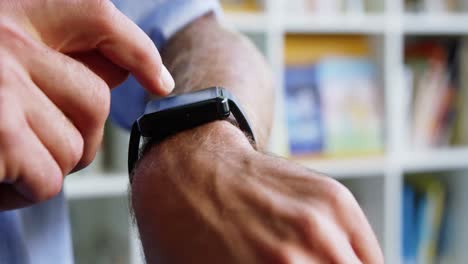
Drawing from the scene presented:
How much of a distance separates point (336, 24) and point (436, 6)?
1.49ft

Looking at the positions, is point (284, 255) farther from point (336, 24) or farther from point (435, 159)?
point (435, 159)

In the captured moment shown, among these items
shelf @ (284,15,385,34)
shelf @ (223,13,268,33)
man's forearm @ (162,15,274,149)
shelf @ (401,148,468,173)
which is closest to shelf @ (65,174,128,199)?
shelf @ (223,13,268,33)

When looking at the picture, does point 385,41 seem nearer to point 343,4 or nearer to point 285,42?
point 343,4

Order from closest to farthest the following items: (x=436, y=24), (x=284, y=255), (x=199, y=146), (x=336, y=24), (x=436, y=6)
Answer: (x=284, y=255) → (x=199, y=146) → (x=336, y=24) → (x=436, y=24) → (x=436, y=6)

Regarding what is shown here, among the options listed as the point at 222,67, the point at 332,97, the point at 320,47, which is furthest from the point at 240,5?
the point at 222,67

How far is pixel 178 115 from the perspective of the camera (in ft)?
1.56

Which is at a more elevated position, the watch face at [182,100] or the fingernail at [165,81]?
the fingernail at [165,81]

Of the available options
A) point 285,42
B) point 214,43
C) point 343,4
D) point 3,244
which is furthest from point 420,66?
point 3,244

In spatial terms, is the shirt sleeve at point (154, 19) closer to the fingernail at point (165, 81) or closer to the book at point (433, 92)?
the fingernail at point (165, 81)

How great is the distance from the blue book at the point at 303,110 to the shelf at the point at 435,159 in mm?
299

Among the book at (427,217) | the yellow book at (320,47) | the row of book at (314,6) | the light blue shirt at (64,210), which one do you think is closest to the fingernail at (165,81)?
the light blue shirt at (64,210)

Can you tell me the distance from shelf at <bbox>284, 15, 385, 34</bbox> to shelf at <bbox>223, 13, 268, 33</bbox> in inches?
3.3

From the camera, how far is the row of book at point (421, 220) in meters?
2.02

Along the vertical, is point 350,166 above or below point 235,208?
below
